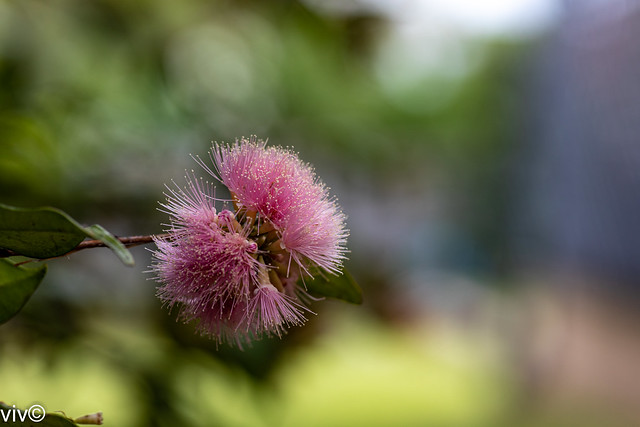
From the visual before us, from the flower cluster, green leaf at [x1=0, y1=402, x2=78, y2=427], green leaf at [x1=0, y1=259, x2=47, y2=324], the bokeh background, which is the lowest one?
green leaf at [x1=0, y1=402, x2=78, y2=427]

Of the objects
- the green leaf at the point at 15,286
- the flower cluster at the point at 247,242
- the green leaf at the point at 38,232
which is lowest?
the green leaf at the point at 15,286

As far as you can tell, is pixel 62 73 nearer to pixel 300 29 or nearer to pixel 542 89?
pixel 300 29

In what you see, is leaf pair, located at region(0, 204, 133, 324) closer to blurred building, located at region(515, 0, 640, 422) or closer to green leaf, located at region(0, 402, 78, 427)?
green leaf, located at region(0, 402, 78, 427)

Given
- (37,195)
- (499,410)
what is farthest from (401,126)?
(37,195)

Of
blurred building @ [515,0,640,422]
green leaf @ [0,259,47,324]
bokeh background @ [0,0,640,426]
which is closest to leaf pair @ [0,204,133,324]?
green leaf @ [0,259,47,324]

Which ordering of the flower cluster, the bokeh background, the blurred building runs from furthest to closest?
the blurred building, the bokeh background, the flower cluster

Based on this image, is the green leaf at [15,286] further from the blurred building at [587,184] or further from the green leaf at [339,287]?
the blurred building at [587,184]

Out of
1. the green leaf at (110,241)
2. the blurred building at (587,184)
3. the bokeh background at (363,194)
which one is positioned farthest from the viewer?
the blurred building at (587,184)

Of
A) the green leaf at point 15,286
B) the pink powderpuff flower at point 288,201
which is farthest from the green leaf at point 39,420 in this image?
the pink powderpuff flower at point 288,201

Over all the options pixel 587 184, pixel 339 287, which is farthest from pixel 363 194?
pixel 339 287
